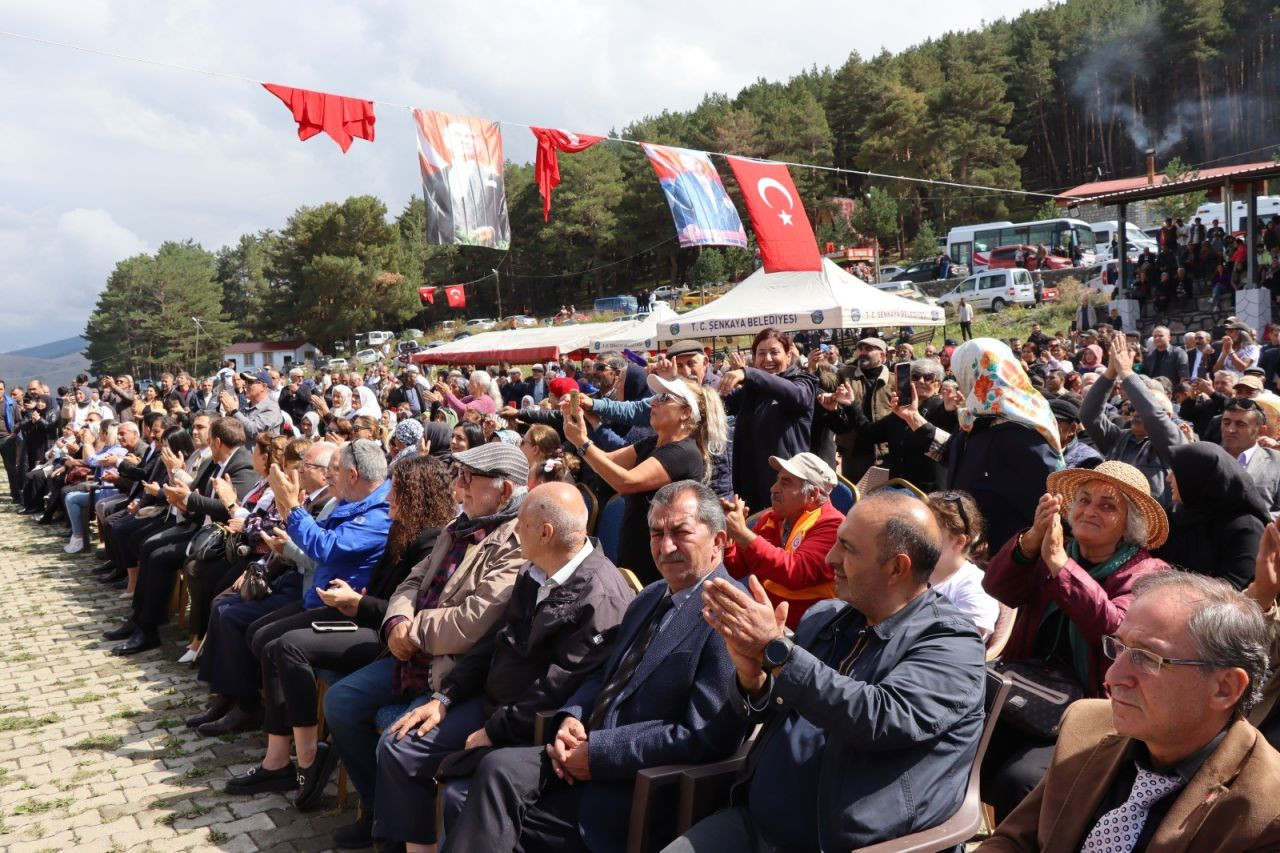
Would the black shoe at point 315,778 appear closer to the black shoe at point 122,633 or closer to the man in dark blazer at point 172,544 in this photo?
the man in dark blazer at point 172,544

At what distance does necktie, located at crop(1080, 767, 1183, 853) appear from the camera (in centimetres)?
185

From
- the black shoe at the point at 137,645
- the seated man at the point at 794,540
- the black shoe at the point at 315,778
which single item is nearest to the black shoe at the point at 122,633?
the black shoe at the point at 137,645

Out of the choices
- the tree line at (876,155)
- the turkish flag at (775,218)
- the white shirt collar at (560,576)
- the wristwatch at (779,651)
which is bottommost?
the white shirt collar at (560,576)

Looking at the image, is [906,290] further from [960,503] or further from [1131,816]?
[1131,816]

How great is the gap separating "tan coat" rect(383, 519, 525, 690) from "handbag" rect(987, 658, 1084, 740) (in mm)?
1787

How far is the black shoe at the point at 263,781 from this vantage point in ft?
14.3

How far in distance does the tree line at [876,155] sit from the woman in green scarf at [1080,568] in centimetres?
5292

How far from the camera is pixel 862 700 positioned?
6.95 feet

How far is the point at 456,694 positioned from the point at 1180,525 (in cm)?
271

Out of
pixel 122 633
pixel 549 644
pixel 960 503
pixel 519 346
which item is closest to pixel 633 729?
pixel 549 644

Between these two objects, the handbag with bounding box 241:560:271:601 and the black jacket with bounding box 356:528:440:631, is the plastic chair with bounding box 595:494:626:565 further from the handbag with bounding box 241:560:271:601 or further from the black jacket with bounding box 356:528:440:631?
the handbag with bounding box 241:560:271:601

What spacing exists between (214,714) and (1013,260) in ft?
120

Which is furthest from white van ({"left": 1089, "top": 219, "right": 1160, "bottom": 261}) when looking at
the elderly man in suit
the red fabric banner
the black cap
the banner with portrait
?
the black cap

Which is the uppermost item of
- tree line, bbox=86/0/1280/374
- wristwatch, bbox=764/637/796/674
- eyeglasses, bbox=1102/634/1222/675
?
tree line, bbox=86/0/1280/374
